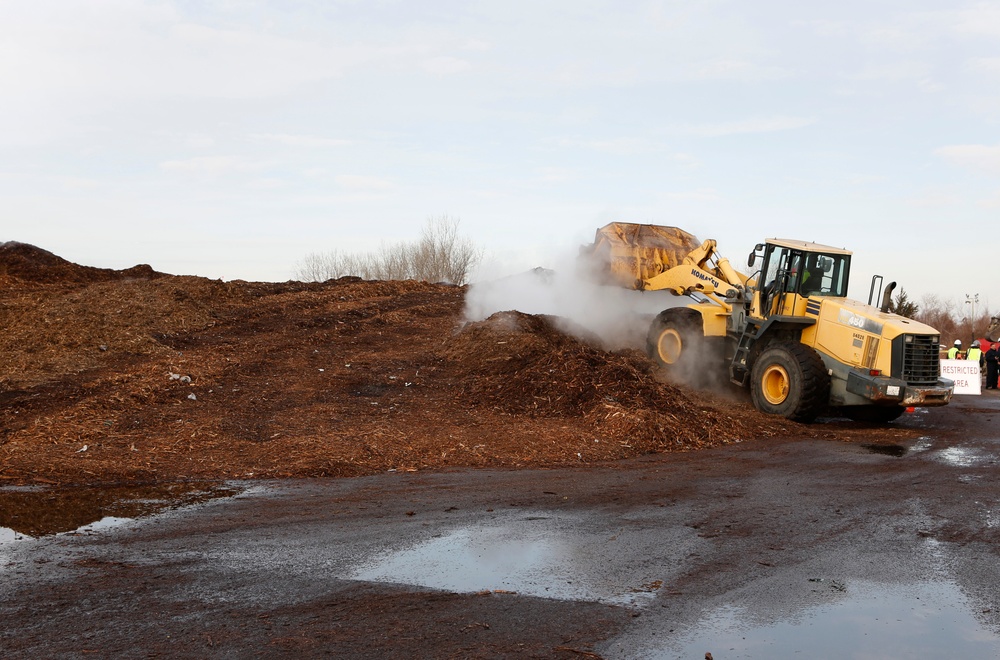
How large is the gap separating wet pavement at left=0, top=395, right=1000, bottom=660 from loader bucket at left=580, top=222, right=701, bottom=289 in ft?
31.5

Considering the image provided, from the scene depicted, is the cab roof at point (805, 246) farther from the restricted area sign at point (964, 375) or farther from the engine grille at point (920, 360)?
the restricted area sign at point (964, 375)

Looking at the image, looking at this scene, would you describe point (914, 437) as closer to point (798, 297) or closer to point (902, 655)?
point (798, 297)

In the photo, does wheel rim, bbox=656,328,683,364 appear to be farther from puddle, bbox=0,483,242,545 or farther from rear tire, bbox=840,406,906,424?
puddle, bbox=0,483,242,545

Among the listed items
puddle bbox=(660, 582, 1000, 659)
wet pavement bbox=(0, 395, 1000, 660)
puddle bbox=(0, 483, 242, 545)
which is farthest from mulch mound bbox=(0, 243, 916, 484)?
puddle bbox=(660, 582, 1000, 659)

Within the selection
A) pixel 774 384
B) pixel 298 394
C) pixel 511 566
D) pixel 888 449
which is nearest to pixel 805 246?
pixel 774 384

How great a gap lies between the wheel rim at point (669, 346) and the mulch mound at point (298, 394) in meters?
0.48

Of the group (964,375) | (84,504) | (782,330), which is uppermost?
(782,330)

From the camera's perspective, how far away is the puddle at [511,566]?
20.0 feet

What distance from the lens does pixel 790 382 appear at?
50.2 ft

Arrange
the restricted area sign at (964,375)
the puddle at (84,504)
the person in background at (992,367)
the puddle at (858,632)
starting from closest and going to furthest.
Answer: the puddle at (858,632) → the puddle at (84,504) → the restricted area sign at (964,375) → the person in background at (992,367)

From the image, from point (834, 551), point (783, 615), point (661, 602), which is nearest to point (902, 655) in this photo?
point (783, 615)

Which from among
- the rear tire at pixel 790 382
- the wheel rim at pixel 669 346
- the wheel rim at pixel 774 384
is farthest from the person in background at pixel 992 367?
the wheel rim at pixel 774 384

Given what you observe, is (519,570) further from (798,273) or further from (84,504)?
(798,273)

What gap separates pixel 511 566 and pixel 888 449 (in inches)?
339
